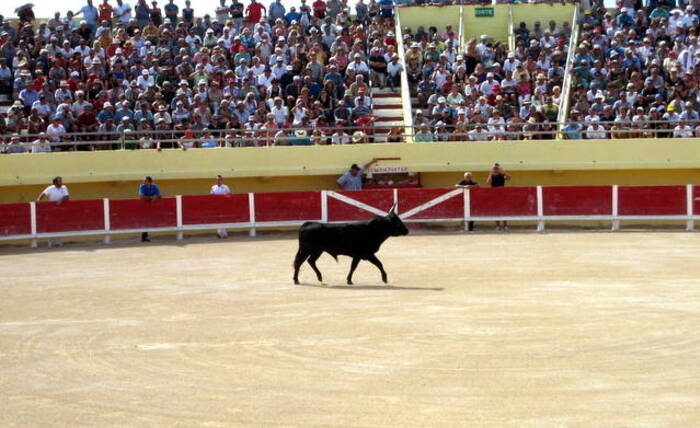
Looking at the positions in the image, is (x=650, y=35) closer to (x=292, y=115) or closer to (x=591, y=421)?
(x=292, y=115)

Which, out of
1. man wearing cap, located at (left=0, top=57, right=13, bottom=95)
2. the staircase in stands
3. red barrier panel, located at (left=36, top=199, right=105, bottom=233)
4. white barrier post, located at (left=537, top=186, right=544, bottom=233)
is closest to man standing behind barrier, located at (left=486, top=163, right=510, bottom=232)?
white barrier post, located at (left=537, top=186, right=544, bottom=233)

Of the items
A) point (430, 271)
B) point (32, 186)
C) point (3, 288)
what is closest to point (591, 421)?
point (430, 271)

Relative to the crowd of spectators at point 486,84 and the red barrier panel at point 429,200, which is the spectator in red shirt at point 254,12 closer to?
the crowd of spectators at point 486,84

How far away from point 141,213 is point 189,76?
152 inches

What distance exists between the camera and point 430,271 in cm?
1939

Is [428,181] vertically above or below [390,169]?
below

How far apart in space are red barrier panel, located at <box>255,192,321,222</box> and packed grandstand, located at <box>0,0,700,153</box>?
4.03 feet

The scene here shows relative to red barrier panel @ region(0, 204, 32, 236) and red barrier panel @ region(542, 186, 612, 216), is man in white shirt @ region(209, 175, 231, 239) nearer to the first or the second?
red barrier panel @ region(0, 204, 32, 236)

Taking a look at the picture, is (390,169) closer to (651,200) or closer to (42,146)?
(651,200)

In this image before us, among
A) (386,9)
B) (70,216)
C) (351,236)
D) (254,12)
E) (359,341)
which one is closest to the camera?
(359,341)

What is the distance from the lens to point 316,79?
27969 mm

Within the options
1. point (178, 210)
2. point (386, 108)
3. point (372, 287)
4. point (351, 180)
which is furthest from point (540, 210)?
point (372, 287)

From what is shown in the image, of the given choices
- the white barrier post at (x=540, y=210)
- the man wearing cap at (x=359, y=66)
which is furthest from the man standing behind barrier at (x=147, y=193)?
the white barrier post at (x=540, y=210)

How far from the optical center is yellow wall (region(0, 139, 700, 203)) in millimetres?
26234
